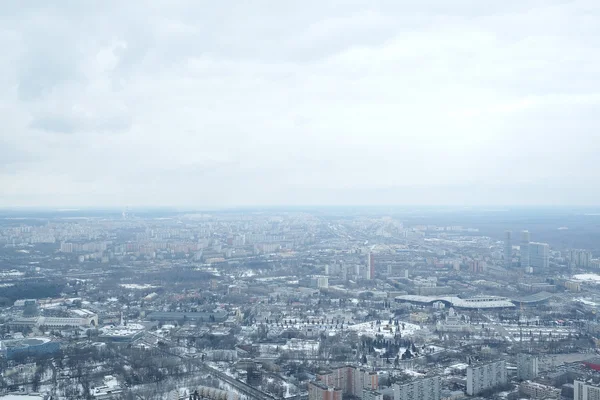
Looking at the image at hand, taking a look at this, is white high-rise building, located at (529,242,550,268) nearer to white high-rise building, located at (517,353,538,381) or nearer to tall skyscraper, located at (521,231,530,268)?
tall skyscraper, located at (521,231,530,268)

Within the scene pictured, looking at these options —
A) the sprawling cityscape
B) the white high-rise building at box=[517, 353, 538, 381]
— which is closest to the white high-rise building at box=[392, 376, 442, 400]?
the sprawling cityscape

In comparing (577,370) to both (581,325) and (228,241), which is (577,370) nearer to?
(581,325)

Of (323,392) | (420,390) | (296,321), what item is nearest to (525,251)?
(296,321)

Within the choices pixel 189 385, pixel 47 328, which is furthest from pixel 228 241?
pixel 189 385

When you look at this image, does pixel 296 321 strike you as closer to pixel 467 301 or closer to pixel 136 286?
pixel 467 301

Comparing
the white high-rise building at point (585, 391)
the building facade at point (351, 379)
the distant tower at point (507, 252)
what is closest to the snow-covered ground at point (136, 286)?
the building facade at point (351, 379)

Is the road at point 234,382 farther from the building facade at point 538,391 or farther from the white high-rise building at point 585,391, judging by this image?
the white high-rise building at point 585,391
